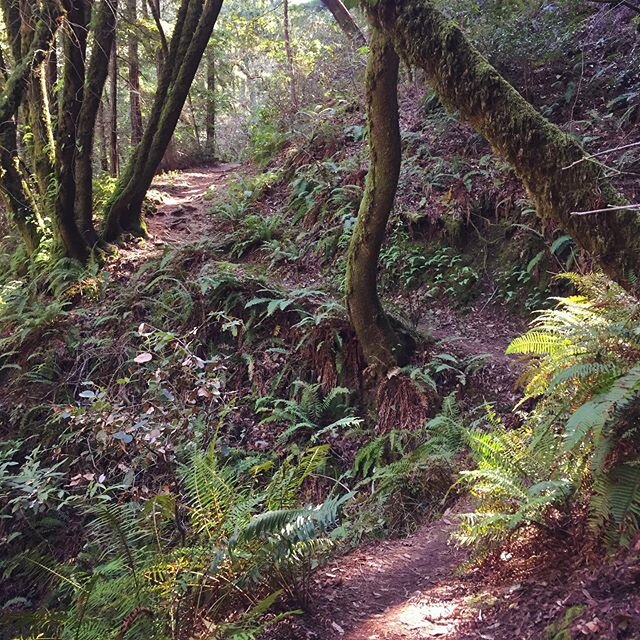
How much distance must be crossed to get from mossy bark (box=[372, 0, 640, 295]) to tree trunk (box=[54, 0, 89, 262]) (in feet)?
21.6

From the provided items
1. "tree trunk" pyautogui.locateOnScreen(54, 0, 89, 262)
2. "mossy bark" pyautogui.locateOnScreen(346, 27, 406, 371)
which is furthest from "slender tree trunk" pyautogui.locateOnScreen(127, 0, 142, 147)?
"mossy bark" pyautogui.locateOnScreen(346, 27, 406, 371)

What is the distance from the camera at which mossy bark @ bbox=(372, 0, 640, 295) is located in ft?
13.1

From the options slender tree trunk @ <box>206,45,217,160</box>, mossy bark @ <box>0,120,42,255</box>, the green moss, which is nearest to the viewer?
the green moss

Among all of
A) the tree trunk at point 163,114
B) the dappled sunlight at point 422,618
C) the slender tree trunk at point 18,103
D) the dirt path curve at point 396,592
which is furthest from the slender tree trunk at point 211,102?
the dappled sunlight at point 422,618

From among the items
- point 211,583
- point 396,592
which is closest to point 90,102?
point 211,583

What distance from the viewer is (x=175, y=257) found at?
31.5 feet

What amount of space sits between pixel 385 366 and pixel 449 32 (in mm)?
3820

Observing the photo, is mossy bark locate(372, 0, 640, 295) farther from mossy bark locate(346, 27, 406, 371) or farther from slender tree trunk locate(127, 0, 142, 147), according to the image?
slender tree trunk locate(127, 0, 142, 147)

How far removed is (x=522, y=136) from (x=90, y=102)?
7930mm

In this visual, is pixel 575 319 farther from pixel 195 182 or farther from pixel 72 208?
pixel 195 182

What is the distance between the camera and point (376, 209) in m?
6.30

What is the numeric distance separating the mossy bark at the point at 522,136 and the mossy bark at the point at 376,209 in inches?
25.0

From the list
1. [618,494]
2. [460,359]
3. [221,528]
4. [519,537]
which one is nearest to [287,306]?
[460,359]

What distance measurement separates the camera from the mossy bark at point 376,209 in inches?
225
